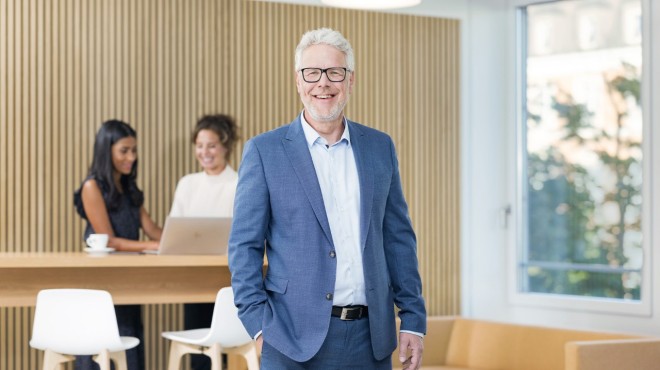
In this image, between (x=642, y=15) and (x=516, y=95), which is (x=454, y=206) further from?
(x=642, y=15)

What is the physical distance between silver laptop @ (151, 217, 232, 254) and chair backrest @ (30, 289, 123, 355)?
25.3 inches

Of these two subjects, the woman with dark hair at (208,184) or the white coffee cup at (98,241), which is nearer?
the white coffee cup at (98,241)

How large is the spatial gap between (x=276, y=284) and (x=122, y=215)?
11.2 ft

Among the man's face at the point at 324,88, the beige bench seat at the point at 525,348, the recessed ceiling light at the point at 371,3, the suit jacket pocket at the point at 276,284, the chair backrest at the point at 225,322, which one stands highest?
the recessed ceiling light at the point at 371,3

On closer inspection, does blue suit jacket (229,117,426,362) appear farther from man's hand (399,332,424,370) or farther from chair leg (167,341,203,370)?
chair leg (167,341,203,370)

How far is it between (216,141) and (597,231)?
2.61 metres

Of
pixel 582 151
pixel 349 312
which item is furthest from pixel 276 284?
pixel 582 151

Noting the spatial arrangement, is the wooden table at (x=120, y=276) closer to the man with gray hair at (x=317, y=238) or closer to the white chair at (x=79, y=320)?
the white chair at (x=79, y=320)

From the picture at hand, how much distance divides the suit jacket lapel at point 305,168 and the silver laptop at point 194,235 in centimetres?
225

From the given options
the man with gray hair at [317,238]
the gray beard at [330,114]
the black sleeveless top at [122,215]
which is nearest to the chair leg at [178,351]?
the black sleeveless top at [122,215]

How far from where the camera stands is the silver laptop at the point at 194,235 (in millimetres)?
5316

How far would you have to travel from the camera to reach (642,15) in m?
6.38

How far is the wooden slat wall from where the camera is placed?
6.57 meters

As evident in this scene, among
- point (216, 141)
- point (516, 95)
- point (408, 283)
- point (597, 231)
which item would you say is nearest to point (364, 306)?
point (408, 283)
